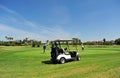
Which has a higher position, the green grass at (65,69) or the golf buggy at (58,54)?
the golf buggy at (58,54)

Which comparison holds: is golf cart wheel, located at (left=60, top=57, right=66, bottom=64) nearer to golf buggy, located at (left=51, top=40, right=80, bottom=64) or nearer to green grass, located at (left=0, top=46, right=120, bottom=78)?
golf buggy, located at (left=51, top=40, right=80, bottom=64)

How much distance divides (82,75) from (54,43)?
996cm

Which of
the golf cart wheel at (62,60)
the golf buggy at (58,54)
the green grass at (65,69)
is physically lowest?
the green grass at (65,69)

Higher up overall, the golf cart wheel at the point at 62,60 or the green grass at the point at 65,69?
the golf cart wheel at the point at 62,60

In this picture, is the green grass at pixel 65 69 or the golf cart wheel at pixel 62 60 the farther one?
the golf cart wheel at pixel 62 60

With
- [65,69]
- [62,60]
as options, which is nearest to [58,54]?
[62,60]

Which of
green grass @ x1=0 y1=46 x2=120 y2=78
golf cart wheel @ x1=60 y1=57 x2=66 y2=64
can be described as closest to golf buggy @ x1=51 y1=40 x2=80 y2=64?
golf cart wheel @ x1=60 y1=57 x2=66 y2=64

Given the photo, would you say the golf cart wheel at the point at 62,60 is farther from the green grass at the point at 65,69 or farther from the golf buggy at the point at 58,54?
the green grass at the point at 65,69

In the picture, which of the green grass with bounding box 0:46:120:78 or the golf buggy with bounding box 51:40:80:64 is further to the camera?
the golf buggy with bounding box 51:40:80:64

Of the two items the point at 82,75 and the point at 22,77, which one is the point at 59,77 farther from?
the point at 22,77

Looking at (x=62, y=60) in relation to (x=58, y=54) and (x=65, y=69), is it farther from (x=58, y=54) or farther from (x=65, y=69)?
(x=65, y=69)

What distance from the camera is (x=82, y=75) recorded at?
14.5m

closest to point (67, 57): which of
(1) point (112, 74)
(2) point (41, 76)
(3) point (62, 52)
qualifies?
(3) point (62, 52)

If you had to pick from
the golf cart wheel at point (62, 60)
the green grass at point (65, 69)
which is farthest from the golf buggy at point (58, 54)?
the green grass at point (65, 69)
